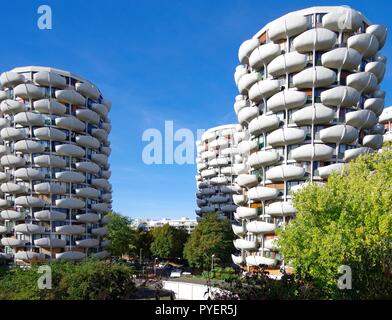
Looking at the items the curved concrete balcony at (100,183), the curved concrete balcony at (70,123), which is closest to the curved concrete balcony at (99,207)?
the curved concrete balcony at (100,183)

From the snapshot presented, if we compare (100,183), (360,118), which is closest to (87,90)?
(100,183)

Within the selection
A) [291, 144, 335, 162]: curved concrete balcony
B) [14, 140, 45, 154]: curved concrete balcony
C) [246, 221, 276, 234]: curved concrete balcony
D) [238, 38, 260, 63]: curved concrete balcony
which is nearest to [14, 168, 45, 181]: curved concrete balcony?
[14, 140, 45, 154]: curved concrete balcony

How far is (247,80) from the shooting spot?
158ft

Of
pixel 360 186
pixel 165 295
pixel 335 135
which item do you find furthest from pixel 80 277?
pixel 335 135

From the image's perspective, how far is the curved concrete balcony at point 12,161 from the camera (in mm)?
54312

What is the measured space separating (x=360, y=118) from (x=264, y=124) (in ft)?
38.5

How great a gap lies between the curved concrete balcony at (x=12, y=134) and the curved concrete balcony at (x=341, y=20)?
164 ft

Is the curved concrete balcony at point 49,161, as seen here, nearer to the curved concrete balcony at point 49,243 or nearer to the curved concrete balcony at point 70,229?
the curved concrete balcony at point 70,229

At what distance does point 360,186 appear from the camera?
70.1ft

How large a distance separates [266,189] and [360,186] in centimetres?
2111

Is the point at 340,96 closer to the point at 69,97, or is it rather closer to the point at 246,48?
the point at 246,48

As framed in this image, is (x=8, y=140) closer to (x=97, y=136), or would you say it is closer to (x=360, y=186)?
(x=97, y=136)

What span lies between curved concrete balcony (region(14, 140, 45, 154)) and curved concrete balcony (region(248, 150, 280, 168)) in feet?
118

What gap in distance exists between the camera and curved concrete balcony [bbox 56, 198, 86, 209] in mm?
54406
